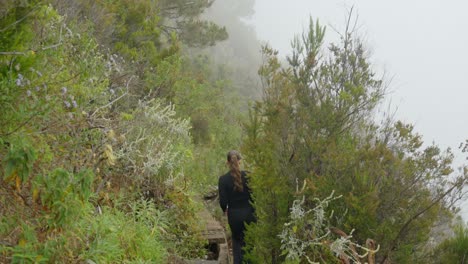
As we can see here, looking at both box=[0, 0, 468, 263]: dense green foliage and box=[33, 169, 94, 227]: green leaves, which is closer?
box=[33, 169, 94, 227]: green leaves

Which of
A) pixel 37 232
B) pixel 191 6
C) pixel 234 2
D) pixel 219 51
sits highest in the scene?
pixel 234 2

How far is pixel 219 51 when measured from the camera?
44125 millimetres

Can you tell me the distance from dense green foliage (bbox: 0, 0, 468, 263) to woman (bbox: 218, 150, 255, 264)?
0.64 meters

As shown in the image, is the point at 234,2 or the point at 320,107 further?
the point at 234,2

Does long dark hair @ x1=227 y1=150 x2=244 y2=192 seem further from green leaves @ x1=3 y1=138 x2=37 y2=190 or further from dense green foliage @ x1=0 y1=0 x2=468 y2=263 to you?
green leaves @ x1=3 y1=138 x2=37 y2=190

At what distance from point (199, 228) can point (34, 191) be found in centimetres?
383

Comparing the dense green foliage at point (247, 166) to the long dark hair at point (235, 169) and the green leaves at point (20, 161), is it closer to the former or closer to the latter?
the green leaves at point (20, 161)

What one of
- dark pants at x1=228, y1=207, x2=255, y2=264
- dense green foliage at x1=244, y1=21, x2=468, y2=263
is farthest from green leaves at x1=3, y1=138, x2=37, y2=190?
dark pants at x1=228, y1=207, x2=255, y2=264

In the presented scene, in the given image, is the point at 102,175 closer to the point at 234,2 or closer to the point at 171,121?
the point at 171,121

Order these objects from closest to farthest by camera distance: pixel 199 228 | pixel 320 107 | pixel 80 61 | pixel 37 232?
pixel 37 232 → pixel 320 107 → pixel 80 61 → pixel 199 228

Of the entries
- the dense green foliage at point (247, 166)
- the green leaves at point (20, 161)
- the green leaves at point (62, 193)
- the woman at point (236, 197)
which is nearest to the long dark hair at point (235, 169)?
the woman at point (236, 197)

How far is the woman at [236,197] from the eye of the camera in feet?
20.1

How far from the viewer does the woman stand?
611cm

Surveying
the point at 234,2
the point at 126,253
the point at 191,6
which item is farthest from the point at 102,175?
the point at 234,2
